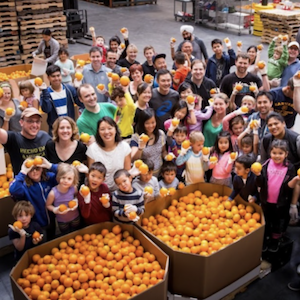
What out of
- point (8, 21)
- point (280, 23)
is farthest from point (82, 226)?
point (280, 23)

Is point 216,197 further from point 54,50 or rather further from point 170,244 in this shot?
point 54,50

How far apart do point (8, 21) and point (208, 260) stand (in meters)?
10.2

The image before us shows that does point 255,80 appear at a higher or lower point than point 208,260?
higher

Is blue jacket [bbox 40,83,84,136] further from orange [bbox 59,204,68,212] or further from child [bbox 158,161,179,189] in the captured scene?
orange [bbox 59,204,68,212]

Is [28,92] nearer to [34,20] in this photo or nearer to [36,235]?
[36,235]

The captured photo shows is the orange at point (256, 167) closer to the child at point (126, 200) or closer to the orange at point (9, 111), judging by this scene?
the child at point (126, 200)

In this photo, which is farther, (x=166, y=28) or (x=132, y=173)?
(x=166, y=28)

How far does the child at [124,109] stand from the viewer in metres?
5.22

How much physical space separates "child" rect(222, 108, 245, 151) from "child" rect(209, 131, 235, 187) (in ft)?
0.62

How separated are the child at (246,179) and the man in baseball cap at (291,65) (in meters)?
3.08

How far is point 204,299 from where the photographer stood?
13.0ft

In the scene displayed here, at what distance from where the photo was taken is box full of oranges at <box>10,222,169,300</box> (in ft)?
11.7

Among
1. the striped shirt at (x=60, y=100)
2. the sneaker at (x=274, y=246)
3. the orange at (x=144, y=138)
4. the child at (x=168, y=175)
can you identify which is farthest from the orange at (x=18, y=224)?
the sneaker at (x=274, y=246)

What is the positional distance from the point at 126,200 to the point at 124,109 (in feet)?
5.07
